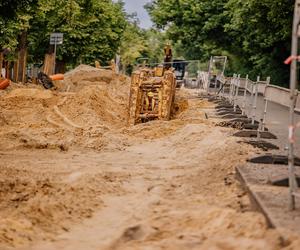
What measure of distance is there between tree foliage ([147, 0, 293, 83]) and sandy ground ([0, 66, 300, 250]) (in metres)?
13.6

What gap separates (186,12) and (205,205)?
1478 inches

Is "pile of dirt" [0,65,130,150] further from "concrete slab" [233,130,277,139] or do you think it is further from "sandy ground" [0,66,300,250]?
"concrete slab" [233,130,277,139]

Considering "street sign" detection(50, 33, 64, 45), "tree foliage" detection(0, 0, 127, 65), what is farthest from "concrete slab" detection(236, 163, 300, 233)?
"tree foliage" detection(0, 0, 127, 65)

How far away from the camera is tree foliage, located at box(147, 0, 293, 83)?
29953mm

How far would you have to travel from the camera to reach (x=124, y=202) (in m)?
7.95

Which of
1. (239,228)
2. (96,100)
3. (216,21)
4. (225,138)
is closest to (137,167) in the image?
(225,138)

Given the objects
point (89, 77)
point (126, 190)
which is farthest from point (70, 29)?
point (126, 190)

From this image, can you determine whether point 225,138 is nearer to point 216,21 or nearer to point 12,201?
point 12,201

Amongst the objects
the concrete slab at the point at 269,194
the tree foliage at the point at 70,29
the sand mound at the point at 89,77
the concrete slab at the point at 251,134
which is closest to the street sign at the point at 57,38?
the tree foliage at the point at 70,29

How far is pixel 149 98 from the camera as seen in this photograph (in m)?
20.1

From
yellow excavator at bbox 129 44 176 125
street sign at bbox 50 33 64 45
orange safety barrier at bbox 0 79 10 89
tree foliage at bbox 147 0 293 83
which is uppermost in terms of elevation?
tree foliage at bbox 147 0 293 83

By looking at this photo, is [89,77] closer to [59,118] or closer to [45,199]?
[59,118]

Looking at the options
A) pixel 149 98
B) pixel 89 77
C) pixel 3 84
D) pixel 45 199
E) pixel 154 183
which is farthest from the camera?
pixel 89 77

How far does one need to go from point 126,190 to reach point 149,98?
11511 mm
